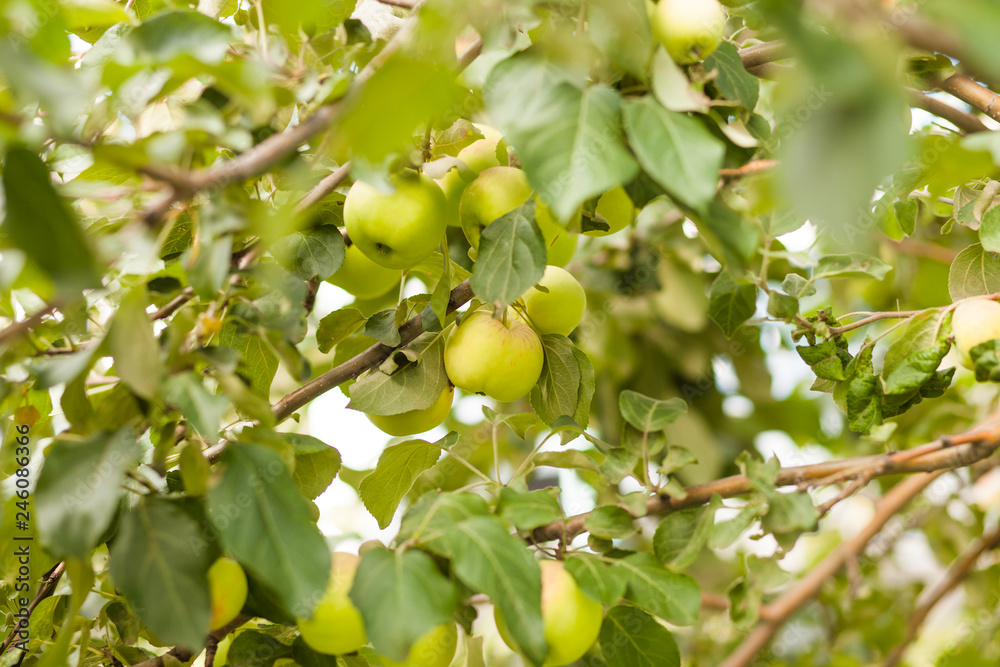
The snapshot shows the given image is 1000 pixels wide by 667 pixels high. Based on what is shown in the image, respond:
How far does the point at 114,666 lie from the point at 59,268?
502 millimetres

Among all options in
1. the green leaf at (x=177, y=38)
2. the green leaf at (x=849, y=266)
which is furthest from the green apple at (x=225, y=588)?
the green leaf at (x=849, y=266)

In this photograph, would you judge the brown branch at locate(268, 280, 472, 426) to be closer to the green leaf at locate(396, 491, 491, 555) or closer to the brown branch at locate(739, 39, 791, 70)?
the green leaf at locate(396, 491, 491, 555)

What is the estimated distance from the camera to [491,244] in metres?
0.64

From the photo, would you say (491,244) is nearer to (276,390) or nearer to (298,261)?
(298,261)

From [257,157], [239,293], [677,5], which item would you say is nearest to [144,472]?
[239,293]

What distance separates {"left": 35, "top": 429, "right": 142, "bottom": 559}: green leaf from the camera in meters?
0.46

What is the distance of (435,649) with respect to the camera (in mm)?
638

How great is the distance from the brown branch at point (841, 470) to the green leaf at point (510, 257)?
0.22m

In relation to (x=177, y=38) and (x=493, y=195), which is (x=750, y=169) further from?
(x=177, y=38)

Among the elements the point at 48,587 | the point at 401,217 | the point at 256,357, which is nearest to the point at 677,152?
the point at 401,217

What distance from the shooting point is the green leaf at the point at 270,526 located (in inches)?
18.4

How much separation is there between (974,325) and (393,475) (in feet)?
1.92

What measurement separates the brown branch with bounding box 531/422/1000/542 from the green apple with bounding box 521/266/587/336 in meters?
0.23

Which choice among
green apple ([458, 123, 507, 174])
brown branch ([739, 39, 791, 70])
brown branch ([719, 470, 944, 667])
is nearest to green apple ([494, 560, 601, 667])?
green apple ([458, 123, 507, 174])
